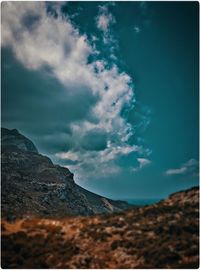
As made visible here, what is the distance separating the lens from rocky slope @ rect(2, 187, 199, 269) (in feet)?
165

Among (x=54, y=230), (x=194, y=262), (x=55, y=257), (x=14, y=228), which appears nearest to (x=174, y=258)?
(x=194, y=262)

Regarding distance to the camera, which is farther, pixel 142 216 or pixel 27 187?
pixel 27 187

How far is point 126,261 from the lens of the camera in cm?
5059

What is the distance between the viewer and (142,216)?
6400 centimetres

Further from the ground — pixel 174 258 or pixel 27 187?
pixel 27 187

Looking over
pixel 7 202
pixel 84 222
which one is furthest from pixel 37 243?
pixel 7 202

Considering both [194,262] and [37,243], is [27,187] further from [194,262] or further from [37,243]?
[194,262]

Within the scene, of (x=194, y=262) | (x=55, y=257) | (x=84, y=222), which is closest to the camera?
(x=194, y=262)

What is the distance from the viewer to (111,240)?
56.4 m

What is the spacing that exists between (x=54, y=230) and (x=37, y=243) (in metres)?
5.51

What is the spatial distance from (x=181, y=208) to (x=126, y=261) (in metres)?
18.9

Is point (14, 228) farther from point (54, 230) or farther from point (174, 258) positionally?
point (174, 258)

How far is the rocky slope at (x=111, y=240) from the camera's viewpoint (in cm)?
5025

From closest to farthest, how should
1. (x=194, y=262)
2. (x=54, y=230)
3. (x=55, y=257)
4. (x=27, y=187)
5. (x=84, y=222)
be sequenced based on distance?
(x=194, y=262), (x=55, y=257), (x=54, y=230), (x=84, y=222), (x=27, y=187)
